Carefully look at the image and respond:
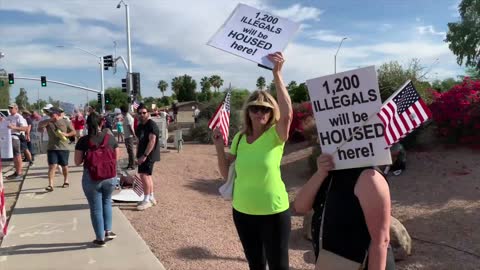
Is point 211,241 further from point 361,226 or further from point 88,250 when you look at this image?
point 361,226

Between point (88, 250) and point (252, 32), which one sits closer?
point (252, 32)

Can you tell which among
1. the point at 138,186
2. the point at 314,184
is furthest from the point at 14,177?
the point at 314,184

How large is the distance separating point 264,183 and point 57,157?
7.36m

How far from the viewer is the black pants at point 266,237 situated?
3.34m

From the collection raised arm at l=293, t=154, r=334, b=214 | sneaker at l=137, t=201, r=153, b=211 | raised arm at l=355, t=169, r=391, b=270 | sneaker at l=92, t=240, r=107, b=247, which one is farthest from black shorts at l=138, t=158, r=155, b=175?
raised arm at l=355, t=169, r=391, b=270

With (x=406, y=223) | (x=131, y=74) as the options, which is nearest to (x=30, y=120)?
(x=131, y=74)

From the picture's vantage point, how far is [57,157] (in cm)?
959

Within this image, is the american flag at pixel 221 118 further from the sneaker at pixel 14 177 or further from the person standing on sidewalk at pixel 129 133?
the sneaker at pixel 14 177

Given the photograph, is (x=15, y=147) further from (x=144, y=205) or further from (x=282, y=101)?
(x=282, y=101)

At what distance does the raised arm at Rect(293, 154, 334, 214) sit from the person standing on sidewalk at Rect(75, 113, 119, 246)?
377 centimetres

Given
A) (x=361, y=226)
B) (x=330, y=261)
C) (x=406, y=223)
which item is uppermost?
(x=361, y=226)

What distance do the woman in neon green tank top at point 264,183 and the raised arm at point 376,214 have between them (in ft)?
4.06

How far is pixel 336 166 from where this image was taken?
2.34 metres

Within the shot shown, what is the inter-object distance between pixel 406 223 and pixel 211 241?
3040 mm
